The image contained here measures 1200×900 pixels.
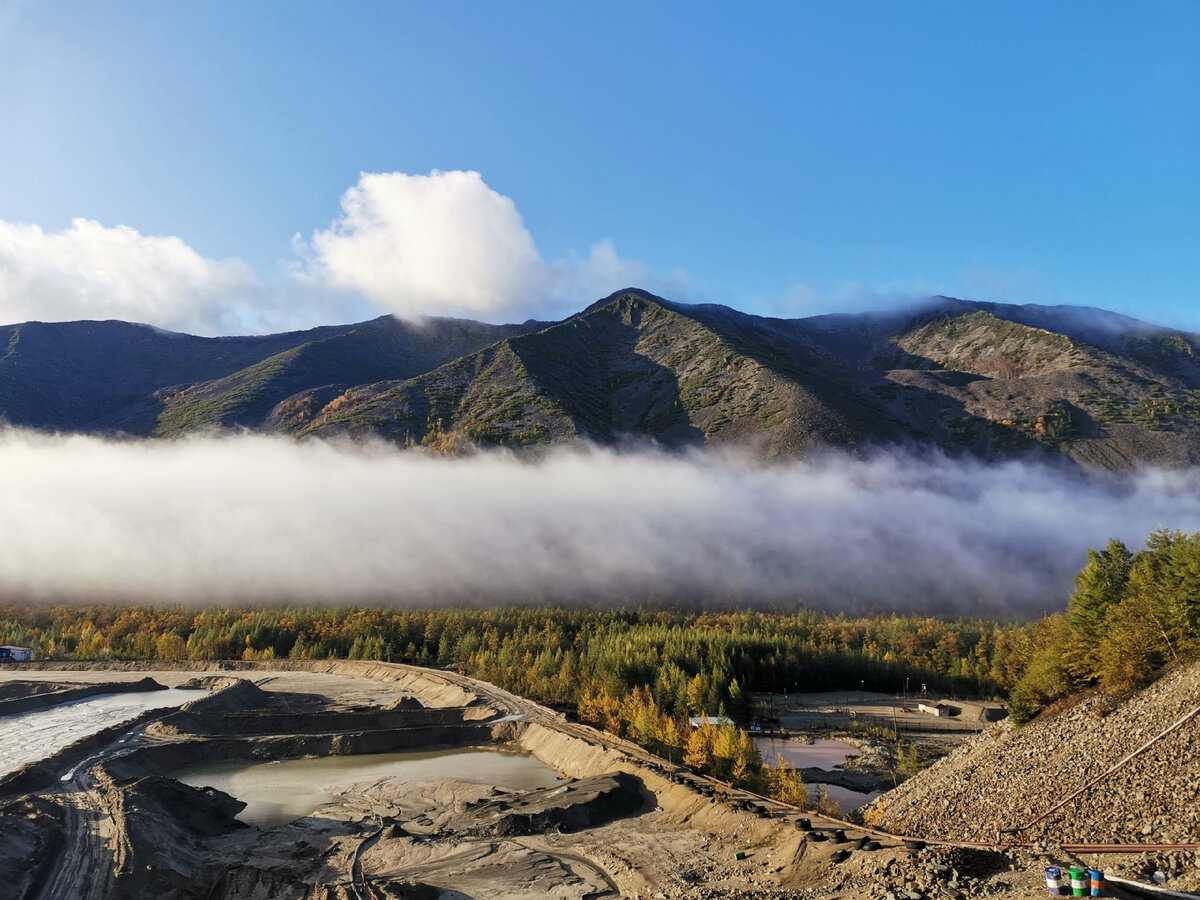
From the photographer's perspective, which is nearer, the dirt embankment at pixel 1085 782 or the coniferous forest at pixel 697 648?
the dirt embankment at pixel 1085 782

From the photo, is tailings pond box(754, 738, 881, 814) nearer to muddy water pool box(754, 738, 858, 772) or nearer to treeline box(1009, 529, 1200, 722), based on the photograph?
muddy water pool box(754, 738, 858, 772)

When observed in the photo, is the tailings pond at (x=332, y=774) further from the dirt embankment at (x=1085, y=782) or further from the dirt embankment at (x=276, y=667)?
the dirt embankment at (x=276, y=667)

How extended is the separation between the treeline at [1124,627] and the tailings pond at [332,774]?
152ft

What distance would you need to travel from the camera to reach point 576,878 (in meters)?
42.2

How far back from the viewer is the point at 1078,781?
36.5 metres

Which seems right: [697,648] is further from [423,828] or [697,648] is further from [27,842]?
[27,842]

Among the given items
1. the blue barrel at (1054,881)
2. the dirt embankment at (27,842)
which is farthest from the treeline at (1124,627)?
the dirt embankment at (27,842)

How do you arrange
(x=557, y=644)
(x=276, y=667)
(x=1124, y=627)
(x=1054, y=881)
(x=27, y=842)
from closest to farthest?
(x=1054, y=881)
(x=27, y=842)
(x=1124, y=627)
(x=557, y=644)
(x=276, y=667)

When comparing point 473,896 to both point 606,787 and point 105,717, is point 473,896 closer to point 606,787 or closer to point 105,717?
point 606,787

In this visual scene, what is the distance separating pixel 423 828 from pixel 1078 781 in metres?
43.0

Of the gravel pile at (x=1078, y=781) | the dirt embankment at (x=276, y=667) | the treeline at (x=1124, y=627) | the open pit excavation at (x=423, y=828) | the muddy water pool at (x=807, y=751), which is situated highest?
the treeline at (x=1124, y=627)

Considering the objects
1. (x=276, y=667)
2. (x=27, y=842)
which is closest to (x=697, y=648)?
(x=276, y=667)

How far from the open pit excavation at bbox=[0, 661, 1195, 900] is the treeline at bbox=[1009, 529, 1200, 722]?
1365 centimetres

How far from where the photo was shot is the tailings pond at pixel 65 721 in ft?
254
